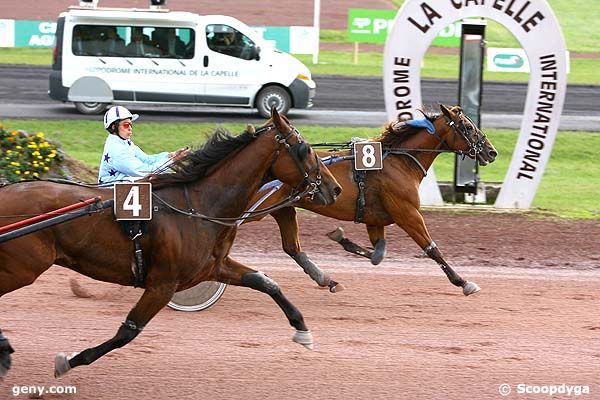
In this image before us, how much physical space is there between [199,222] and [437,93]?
17.4 m

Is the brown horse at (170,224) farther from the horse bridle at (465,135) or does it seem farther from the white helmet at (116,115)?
the horse bridle at (465,135)

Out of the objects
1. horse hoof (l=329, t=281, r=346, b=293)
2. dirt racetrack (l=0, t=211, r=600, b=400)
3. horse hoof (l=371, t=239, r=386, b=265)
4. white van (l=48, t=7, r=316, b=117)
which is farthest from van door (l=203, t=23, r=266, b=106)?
horse hoof (l=329, t=281, r=346, b=293)

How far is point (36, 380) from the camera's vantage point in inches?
250

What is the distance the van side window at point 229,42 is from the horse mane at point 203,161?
13084mm

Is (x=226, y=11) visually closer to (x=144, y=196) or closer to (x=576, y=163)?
(x=576, y=163)

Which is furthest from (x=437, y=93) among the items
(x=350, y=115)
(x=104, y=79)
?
(x=104, y=79)

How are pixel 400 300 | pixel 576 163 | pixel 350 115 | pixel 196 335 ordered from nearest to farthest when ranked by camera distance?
pixel 196 335 → pixel 400 300 → pixel 576 163 → pixel 350 115

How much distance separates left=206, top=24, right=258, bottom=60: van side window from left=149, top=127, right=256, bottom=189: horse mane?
13.1 meters

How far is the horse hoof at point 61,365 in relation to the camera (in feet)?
20.0

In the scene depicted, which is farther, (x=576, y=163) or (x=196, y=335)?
(x=576, y=163)

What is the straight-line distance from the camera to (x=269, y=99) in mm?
19312

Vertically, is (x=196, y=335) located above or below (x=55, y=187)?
below

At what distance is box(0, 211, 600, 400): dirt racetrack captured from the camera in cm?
642

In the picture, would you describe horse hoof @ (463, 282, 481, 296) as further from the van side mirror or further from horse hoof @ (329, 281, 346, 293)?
the van side mirror
